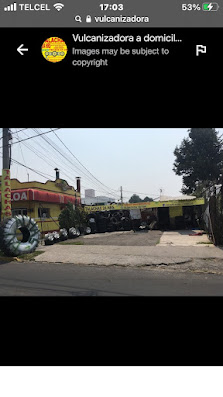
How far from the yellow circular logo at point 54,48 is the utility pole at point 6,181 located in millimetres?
8312

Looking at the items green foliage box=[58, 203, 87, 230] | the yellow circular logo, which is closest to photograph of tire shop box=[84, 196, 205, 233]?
green foliage box=[58, 203, 87, 230]

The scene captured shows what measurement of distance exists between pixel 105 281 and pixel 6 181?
764cm

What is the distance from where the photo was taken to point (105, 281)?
18.9 feet

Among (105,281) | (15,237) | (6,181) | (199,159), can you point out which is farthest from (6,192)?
(199,159)

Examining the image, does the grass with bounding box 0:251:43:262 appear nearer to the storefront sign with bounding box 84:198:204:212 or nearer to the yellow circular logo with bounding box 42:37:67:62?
the yellow circular logo with bounding box 42:37:67:62

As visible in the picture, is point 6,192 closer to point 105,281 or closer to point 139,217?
point 105,281

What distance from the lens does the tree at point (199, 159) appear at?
92.9 ft

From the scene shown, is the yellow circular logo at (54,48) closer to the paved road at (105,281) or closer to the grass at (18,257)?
the paved road at (105,281)

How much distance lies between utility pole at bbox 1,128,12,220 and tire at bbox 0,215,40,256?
3.87 feet

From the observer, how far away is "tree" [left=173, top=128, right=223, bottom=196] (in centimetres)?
2833

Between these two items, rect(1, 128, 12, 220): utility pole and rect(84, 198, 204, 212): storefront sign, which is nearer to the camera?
rect(1, 128, 12, 220): utility pole

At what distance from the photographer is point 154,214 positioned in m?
23.3
